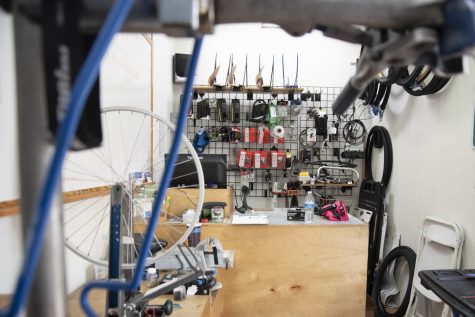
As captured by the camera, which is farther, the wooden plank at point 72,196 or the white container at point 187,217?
the white container at point 187,217

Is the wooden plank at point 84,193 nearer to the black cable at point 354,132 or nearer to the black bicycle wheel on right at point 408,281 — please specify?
the black bicycle wheel on right at point 408,281

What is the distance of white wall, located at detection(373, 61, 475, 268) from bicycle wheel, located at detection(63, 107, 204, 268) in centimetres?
162

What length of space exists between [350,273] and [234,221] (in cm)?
89

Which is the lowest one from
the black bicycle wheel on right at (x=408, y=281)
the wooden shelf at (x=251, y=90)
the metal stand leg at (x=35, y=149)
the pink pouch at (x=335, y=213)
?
the black bicycle wheel on right at (x=408, y=281)

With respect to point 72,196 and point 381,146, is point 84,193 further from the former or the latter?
point 381,146

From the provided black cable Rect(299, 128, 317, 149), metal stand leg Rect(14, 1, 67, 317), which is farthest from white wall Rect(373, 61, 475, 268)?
metal stand leg Rect(14, 1, 67, 317)

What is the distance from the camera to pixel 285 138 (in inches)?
107

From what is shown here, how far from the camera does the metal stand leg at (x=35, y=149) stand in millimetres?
297

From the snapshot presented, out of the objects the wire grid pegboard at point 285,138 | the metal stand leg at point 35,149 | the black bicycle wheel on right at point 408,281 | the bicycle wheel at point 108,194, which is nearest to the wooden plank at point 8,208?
the bicycle wheel at point 108,194

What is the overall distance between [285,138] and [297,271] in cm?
137

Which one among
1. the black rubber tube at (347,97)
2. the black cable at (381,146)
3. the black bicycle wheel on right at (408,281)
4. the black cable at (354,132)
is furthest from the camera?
the black cable at (354,132)

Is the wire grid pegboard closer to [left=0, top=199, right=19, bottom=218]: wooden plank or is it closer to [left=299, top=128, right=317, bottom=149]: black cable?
[left=299, top=128, right=317, bottom=149]: black cable

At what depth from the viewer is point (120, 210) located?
2.38ft

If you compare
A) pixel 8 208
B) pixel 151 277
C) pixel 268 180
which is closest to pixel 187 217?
pixel 151 277
